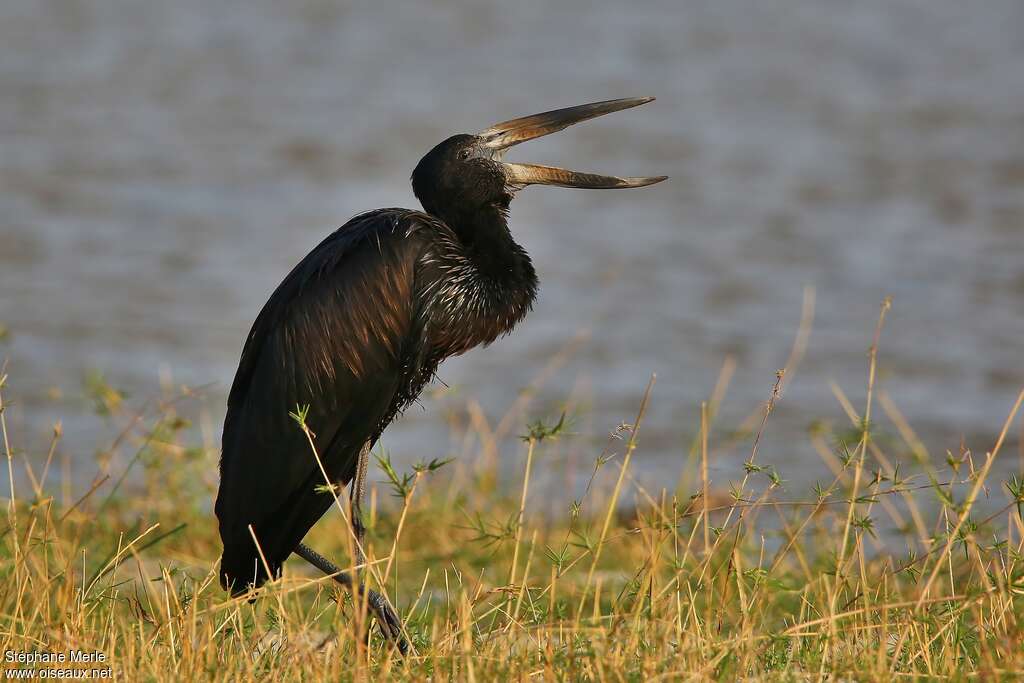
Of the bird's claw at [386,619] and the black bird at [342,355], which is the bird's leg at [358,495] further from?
the bird's claw at [386,619]

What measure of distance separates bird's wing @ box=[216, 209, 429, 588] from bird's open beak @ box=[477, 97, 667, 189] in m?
0.52

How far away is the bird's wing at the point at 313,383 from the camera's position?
15.2ft

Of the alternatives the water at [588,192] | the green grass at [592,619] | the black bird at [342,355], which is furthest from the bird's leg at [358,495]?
the water at [588,192]

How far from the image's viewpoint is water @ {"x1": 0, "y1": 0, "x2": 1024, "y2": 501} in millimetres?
9516

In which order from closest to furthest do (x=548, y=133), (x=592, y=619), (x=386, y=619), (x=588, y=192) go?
(x=592, y=619), (x=386, y=619), (x=548, y=133), (x=588, y=192)

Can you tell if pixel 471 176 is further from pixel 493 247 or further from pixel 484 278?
pixel 484 278

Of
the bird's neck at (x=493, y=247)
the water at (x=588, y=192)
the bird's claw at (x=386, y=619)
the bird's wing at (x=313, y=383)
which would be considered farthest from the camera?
the water at (x=588, y=192)

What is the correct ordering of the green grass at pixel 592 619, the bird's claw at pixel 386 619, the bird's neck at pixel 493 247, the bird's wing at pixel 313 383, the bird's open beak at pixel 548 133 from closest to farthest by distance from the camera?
the green grass at pixel 592 619 < the bird's claw at pixel 386 619 < the bird's wing at pixel 313 383 < the bird's neck at pixel 493 247 < the bird's open beak at pixel 548 133

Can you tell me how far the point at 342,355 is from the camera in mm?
4715

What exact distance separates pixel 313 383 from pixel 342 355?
0.12m

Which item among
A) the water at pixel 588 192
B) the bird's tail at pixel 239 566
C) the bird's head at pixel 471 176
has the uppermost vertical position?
the bird's head at pixel 471 176

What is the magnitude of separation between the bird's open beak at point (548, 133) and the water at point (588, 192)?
246 cm

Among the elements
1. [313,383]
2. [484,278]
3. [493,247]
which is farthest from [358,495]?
[493,247]

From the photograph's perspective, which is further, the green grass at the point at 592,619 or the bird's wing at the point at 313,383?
the bird's wing at the point at 313,383
